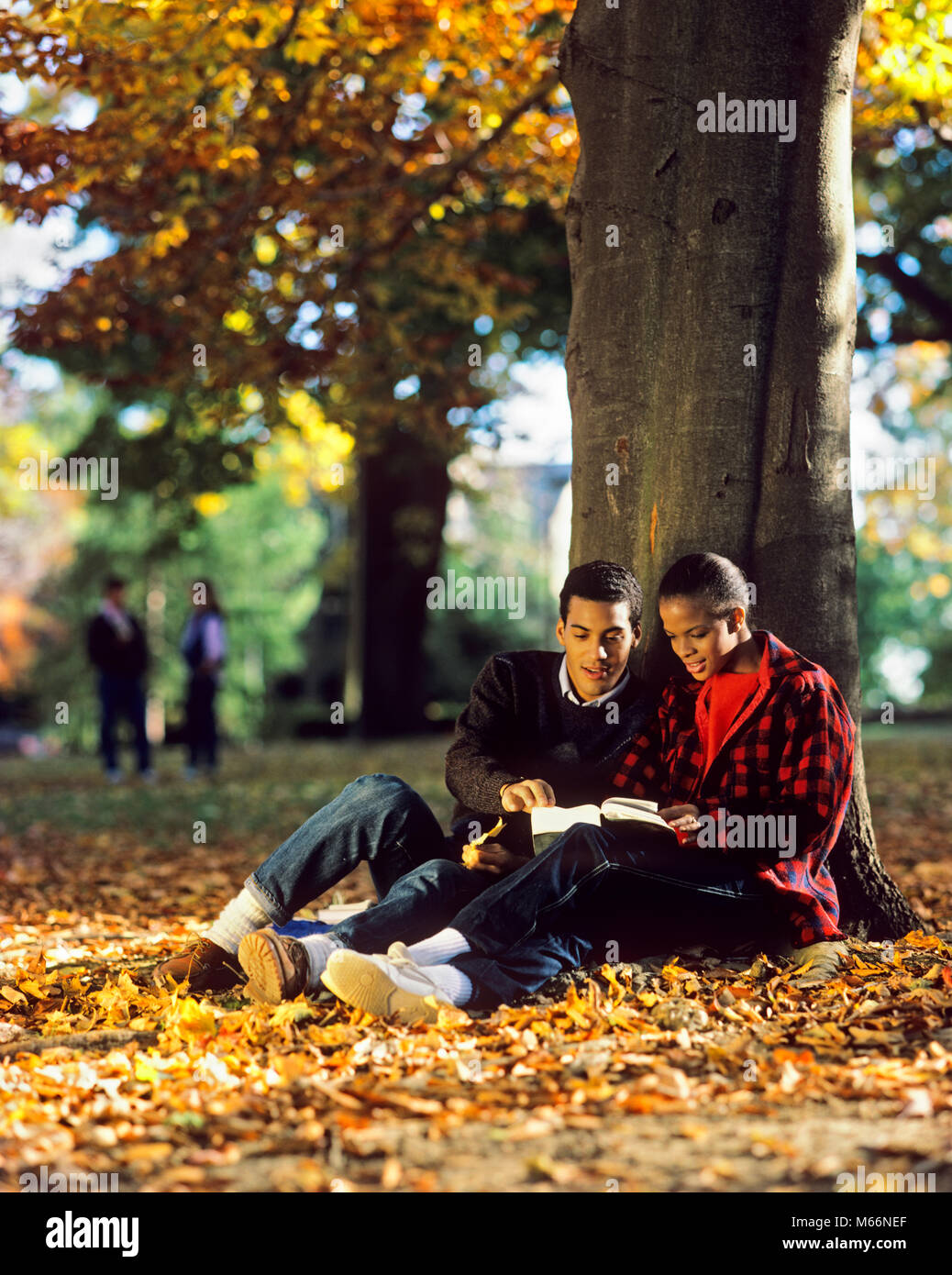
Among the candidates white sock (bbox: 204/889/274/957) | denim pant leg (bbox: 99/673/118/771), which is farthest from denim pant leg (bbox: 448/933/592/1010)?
denim pant leg (bbox: 99/673/118/771)

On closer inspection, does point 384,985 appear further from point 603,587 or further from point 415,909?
point 603,587

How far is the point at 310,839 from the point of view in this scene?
405 cm

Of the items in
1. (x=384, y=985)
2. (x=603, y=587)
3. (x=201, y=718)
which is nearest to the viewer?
(x=384, y=985)

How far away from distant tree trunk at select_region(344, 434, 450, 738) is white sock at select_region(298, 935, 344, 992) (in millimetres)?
13974

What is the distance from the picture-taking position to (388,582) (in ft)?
58.4

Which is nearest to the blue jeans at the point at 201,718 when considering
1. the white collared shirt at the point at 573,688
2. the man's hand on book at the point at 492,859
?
the white collared shirt at the point at 573,688

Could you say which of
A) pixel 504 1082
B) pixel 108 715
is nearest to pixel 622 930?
pixel 504 1082

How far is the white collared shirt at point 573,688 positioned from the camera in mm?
4273

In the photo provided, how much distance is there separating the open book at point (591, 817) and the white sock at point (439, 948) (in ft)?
1.24

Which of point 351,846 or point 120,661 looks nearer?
point 351,846

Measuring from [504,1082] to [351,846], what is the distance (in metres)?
1.17

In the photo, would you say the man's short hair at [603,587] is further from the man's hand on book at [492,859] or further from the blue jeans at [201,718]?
the blue jeans at [201,718]

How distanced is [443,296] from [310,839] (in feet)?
23.4
